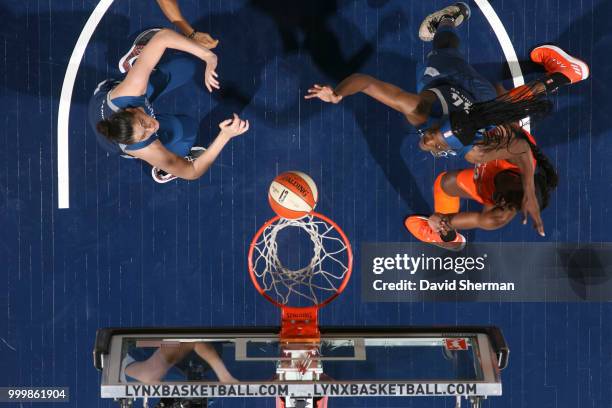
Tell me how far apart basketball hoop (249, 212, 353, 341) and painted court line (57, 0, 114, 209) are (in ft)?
6.05

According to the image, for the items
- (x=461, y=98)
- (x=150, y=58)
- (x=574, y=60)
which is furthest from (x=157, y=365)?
(x=574, y=60)

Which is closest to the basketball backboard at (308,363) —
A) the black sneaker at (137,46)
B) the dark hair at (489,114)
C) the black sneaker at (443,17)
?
the dark hair at (489,114)

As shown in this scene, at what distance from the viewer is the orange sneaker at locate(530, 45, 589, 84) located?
7016 mm

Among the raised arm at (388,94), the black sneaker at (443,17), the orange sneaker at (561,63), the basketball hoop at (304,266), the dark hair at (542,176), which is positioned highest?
the black sneaker at (443,17)

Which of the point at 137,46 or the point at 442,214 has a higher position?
the point at 137,46

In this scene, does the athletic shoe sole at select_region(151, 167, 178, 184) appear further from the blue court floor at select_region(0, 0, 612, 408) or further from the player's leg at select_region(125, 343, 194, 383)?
the player's leg at select_region(125, 343, 194, 383)

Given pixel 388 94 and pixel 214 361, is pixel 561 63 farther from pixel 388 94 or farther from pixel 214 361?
pixel 214 361

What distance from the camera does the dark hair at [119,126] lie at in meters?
5.78

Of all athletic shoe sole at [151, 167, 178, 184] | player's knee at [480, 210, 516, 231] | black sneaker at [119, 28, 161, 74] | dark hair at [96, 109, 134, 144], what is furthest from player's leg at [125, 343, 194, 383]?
player's knee at [480, 210, 516, 231]

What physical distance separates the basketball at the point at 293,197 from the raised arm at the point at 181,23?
1368 millimetres

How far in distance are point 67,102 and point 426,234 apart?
350 cm

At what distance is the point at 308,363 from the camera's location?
18.5 feet

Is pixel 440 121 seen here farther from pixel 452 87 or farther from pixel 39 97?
pixel 39 97

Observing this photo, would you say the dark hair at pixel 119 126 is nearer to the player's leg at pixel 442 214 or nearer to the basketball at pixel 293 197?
the basketball at pixel 293 197
